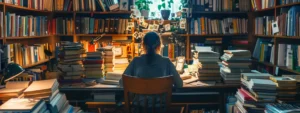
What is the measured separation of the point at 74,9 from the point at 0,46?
1.65 metres

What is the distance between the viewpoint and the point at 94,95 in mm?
2953

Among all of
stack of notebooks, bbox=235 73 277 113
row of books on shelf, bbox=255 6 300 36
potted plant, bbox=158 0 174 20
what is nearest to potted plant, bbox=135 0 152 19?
potted plant, bbox=158 0 174 20

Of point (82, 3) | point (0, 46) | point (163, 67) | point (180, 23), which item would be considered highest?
point (82, 3)

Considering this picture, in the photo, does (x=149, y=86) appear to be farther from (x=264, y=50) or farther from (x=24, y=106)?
(x=264, y=50)

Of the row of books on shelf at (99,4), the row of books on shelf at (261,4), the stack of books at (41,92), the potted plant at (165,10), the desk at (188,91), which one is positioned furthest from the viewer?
the row of books on shelf at (99,4)

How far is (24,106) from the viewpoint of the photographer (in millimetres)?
1888

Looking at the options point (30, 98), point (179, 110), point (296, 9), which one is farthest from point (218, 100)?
point (30, 98)

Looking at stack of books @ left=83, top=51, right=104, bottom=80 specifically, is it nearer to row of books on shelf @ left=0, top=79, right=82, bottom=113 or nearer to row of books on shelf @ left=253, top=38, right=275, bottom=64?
row of books on shelf @ left=0, top=79, right=82, bottom=113

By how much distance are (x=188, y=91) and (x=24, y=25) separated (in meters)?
1.98

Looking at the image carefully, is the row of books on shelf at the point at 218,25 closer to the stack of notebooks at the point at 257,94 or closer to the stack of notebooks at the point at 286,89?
the stack of notebooks at the point at 257,94

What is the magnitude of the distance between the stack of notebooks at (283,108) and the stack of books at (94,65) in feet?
5.54

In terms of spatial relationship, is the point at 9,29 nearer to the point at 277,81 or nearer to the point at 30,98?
the point at 30,98

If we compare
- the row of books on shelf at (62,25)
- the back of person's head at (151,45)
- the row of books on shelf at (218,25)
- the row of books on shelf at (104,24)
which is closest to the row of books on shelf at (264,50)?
the row of books on shelf at (218,25)

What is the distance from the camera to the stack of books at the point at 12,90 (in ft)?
7.10
